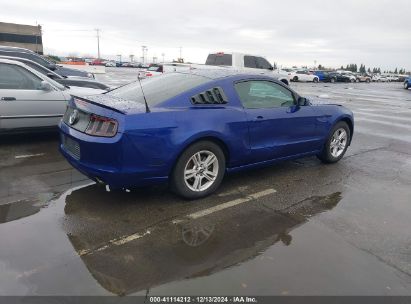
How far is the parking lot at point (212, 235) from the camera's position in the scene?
3.01 m

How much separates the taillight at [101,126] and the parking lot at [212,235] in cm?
88

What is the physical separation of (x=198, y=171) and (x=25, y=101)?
3.94m

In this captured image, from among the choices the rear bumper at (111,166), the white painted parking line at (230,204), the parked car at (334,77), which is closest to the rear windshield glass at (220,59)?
the white painted parking line at (230,204)

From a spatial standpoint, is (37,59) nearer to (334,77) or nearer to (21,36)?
(334,77)

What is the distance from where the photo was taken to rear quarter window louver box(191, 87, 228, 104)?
457 centimetres

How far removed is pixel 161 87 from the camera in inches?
193

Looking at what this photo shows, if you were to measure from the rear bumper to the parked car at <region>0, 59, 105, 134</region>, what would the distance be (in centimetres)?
302

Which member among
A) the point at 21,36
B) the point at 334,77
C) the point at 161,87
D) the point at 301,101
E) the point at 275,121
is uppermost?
the point at 21,36

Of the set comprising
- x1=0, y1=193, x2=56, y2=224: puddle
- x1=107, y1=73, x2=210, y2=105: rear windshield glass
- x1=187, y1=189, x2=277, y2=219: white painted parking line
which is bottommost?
x1=187, y1=189, x2=277, y2=219: white painted parking line

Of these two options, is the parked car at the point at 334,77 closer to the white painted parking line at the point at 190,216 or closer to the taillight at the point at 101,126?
the white painted parking line at the point at 190,216

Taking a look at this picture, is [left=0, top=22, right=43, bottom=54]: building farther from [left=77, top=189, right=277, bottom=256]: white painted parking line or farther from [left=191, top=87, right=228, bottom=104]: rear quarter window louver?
[left=77, top=189, right=277, bottom=256]: white painted parking line

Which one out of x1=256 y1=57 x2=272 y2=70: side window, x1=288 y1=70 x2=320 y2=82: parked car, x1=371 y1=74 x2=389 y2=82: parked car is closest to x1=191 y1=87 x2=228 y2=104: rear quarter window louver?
x1=256 y1=57 x2=272 y2=70: side window

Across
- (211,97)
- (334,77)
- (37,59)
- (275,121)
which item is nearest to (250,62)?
(37,59)

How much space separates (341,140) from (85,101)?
4.33 meters
